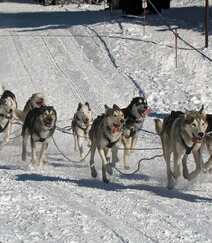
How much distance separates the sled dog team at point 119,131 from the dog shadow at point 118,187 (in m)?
0.19

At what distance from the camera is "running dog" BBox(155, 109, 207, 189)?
6.86 m

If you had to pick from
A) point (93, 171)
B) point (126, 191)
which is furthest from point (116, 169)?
point (126, 191)

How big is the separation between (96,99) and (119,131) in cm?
540

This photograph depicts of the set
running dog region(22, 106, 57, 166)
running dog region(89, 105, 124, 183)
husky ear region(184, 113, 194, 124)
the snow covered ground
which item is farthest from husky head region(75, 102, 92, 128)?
husky ear region(184, 113, 194, 124)

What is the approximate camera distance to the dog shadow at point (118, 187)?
6.55 metres

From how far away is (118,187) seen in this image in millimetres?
6977

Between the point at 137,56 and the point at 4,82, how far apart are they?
3.79 metres

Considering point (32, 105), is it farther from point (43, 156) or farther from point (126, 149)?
point (126, 149)

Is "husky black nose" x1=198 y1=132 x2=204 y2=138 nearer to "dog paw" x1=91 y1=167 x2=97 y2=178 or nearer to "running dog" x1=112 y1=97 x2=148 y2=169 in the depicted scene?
"dog paw" x1=91 y1=167 x2=97 y2=178

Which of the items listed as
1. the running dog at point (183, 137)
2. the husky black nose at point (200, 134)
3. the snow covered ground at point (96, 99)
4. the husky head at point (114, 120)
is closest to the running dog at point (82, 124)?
the snow covered ground at point (96, 99)

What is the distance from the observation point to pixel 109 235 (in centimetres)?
512

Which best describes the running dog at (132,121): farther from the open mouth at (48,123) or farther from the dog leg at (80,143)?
the open mouth at (48,123)

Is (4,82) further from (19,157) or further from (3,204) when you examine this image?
(3,204)

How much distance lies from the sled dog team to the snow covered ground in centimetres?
19
